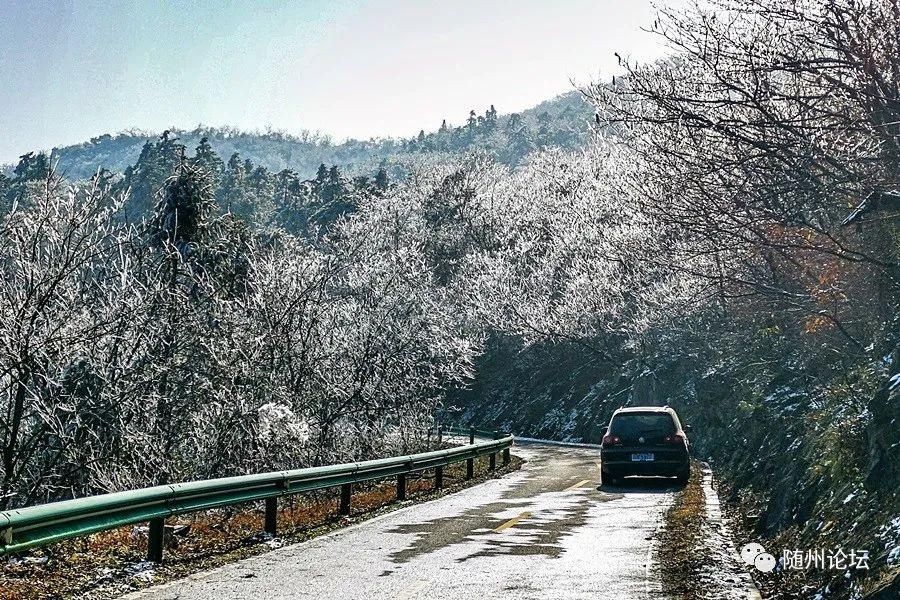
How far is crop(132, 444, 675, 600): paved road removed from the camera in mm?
8641

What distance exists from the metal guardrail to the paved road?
93cm

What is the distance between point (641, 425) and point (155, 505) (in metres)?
13.3

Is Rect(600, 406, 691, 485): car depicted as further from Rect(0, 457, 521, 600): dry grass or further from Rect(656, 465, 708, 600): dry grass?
Rect(0, 457, 521, 600): dry grass

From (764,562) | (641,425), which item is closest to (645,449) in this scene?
(641,425)

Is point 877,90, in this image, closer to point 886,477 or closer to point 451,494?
point 886,477

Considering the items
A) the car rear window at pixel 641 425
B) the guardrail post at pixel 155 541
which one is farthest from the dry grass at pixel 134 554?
the car rear window at pixel 641 425

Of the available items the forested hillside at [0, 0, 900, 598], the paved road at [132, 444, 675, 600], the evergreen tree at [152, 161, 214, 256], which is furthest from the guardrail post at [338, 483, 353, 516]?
the evergreen tree at [152, 161, 214, 256]

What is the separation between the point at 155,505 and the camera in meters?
10.2

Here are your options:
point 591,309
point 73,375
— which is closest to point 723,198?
point 73,375

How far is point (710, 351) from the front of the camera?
41438 millimetres

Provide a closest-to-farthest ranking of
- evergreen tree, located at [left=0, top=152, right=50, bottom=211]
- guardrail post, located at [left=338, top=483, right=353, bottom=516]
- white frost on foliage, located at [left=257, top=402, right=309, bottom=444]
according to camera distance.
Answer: guardrail post, located at [left=338, top=483, right=353, bottom=516]
white frost on foliage, located at [left=257, top=402, right=309, bottom=444]
evergreen tree, located at [left=0, top=152, right=50, bottom=211]

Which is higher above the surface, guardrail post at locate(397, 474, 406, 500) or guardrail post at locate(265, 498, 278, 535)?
guardrail post at locate(265, 498, 278, 535)

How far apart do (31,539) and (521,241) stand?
2164 inches

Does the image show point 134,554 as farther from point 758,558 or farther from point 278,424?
point 278,424
